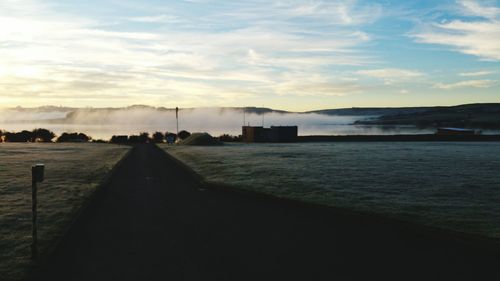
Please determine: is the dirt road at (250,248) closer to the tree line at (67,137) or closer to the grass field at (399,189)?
the grass field at (399,189)

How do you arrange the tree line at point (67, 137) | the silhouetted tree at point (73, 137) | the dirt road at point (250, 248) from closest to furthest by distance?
the dirt road at point (250, 248) → the tree line at point (67, 137) → the silhouetted tree at point (73, 137)

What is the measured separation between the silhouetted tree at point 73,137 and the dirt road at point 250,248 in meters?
82.5

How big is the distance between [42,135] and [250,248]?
9230cm

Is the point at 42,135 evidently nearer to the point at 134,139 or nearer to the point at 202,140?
the point at 134,139

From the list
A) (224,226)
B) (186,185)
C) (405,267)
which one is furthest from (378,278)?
(186,185)

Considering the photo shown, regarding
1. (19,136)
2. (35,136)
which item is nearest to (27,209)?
(19,136)

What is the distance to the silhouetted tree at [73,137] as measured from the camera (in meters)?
87.4

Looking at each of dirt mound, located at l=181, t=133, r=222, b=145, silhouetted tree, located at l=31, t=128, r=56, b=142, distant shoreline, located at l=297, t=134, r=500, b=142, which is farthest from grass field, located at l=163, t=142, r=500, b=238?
silhouetted tree, located at l=31, t=128, r=56, b=142

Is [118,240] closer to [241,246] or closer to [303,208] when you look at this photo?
[241,246]

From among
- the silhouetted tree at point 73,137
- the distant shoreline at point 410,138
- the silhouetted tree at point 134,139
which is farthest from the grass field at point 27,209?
the silhouetted tree at point 73,137

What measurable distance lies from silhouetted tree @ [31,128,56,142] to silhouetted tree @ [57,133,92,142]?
2.13 m

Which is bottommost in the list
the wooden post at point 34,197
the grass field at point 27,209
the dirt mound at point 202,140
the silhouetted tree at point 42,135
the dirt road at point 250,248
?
the dirt road at point 250,248

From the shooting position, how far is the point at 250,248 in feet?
27.0

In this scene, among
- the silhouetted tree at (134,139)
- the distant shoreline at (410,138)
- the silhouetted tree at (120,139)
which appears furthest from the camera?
the silhouetted tree at (120,139)
